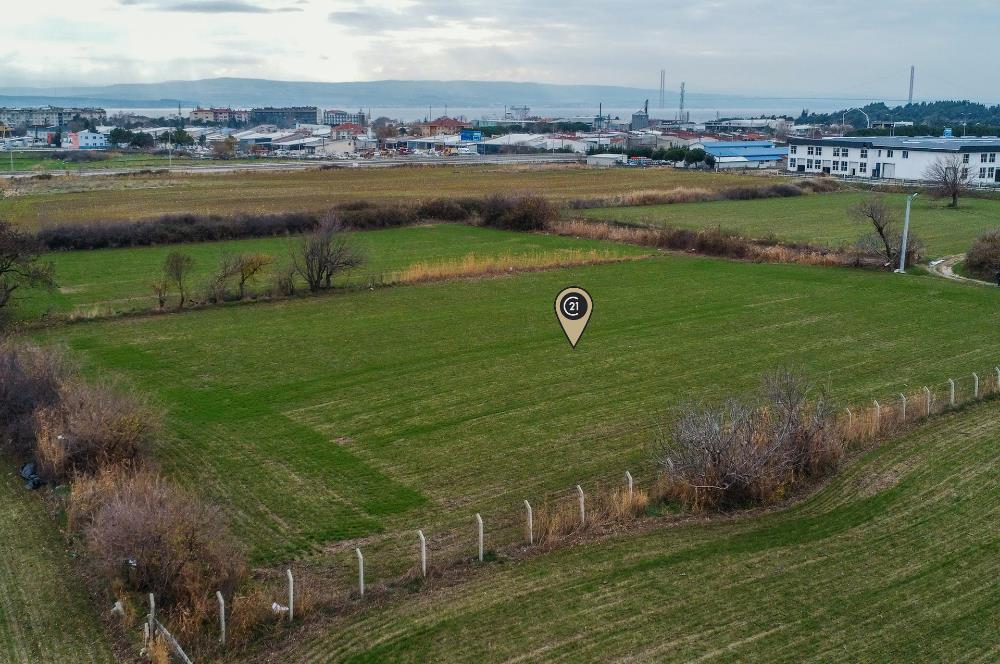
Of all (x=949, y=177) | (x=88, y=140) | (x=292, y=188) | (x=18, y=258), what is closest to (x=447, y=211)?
(x=292, y=188)

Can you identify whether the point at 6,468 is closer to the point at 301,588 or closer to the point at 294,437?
the point at 294,437

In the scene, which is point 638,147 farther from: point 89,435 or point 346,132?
point 89,435

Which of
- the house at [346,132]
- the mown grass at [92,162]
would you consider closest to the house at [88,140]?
the mown grass at [92,162]

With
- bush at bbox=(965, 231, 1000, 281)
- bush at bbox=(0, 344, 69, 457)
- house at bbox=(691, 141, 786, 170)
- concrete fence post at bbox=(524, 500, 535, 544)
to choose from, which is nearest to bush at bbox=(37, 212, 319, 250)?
bush at bbox=(0, 344, 69, 457)

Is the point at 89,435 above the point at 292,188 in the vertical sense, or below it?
below

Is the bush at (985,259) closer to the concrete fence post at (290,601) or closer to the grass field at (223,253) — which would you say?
the grass field at (223,253)

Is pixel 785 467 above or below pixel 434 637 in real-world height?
above

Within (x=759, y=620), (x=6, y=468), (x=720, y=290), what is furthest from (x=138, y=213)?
(x=759, y=620)
